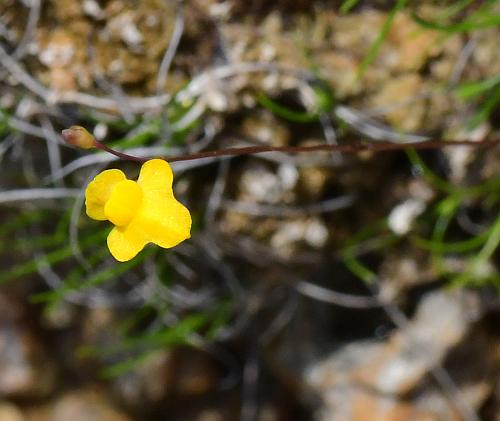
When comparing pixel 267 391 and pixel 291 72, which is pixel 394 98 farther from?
pixel 267 391

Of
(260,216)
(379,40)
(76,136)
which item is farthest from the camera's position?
(260,216)

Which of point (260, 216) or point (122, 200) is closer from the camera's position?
point (122, 200)

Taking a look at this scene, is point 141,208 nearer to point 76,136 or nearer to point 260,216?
point 76,136

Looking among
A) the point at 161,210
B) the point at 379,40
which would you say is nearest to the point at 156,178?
the point at 161,210

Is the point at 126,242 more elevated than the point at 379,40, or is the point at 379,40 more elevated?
the point at 379,40

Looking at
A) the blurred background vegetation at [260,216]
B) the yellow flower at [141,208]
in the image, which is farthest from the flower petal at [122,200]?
the blurred background vegetation at [260,216]

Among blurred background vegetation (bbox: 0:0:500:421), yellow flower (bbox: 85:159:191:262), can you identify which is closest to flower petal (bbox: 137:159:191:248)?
yellow flower (bbox: 85:159:191:262)
